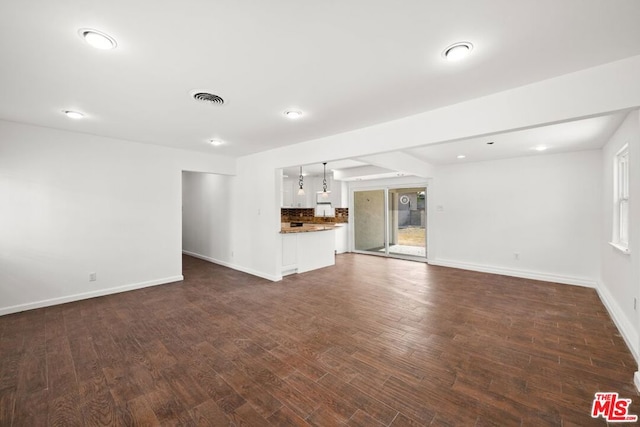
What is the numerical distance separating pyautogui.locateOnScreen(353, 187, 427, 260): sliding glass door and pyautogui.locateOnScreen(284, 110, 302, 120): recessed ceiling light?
16.6ft

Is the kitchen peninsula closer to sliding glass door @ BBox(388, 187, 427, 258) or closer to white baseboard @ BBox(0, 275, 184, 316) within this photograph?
white baseboard @ BBox(0, 275, 184, 316)

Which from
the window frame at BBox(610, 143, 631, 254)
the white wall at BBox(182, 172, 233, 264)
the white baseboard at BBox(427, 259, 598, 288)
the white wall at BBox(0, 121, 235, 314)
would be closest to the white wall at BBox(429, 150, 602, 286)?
the white baseboard at BBox(427, 259, 598, 288)

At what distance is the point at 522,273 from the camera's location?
5.47m

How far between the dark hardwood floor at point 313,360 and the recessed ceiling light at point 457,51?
2523mm

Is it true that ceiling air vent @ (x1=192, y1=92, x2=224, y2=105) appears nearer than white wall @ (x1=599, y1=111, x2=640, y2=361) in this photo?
No

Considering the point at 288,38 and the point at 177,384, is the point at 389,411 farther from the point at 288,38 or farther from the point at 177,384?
the point at 288,38

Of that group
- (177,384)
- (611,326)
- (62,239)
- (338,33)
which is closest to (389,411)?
(177,384)

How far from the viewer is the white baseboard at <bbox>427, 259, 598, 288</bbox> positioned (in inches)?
191

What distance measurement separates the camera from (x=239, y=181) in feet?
19.5

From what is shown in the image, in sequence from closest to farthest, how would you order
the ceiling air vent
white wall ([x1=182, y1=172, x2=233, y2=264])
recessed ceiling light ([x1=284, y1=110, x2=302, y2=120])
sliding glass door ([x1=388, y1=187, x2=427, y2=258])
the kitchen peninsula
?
the ceiling air vent, recessed ceiling light ([x1=284, y1=110, x2=302, y2=120]), the kitchen peninsula, white wall ([x1=182, y1=172, x2=233, y2=264]), sliding glass door ([x1=388, y1=187, x2=427, y2=258])

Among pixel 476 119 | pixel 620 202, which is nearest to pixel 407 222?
pixel 620 202

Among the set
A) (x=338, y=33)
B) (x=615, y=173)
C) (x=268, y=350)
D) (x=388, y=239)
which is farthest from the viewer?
(x=388, y=239)

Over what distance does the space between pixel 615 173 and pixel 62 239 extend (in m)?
8.08


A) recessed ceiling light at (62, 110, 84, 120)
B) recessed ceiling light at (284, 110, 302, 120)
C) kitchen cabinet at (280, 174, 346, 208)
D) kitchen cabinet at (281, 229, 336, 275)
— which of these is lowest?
kitchen cabinet at (281, 229, 336, 275)
